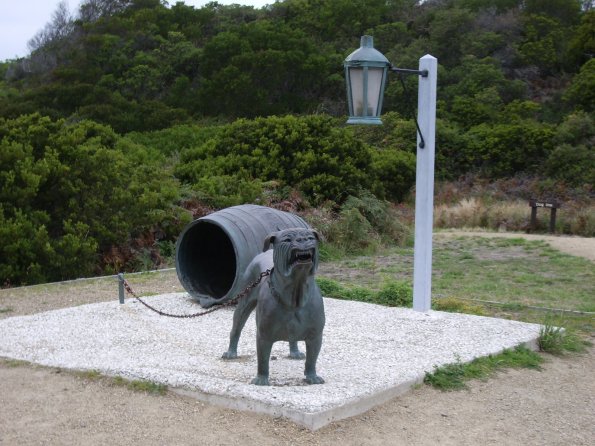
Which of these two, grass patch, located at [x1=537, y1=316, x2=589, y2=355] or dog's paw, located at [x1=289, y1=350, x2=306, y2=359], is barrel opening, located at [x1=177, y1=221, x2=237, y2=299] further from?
grass patch, located at [x1=537, y1=316, x2=589, y2=355]

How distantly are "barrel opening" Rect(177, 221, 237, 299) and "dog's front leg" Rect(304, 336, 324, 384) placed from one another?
335 cm

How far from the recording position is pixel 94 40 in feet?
118

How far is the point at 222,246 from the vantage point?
9.86 m

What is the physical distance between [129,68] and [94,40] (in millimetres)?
2842

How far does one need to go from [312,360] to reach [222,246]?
4450 mm

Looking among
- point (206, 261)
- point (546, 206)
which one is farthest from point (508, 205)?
point (206, 261)

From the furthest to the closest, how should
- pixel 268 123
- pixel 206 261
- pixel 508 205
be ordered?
pixel 508 205, pixel 268 123, pixel 206 261

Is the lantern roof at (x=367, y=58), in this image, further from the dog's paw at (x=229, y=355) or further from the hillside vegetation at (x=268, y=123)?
the dog's paw at (x=229, y=355)

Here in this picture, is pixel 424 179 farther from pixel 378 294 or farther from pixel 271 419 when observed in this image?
Result: pixel 271 419

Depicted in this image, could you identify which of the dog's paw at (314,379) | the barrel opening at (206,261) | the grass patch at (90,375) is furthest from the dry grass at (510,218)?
the grass patch at (90,375)

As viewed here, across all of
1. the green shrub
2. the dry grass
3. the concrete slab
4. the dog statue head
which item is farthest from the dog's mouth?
the dry grass

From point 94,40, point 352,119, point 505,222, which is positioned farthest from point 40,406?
point 94,40

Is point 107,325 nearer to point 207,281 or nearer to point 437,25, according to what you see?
point 207,281

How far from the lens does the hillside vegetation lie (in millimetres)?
11984
